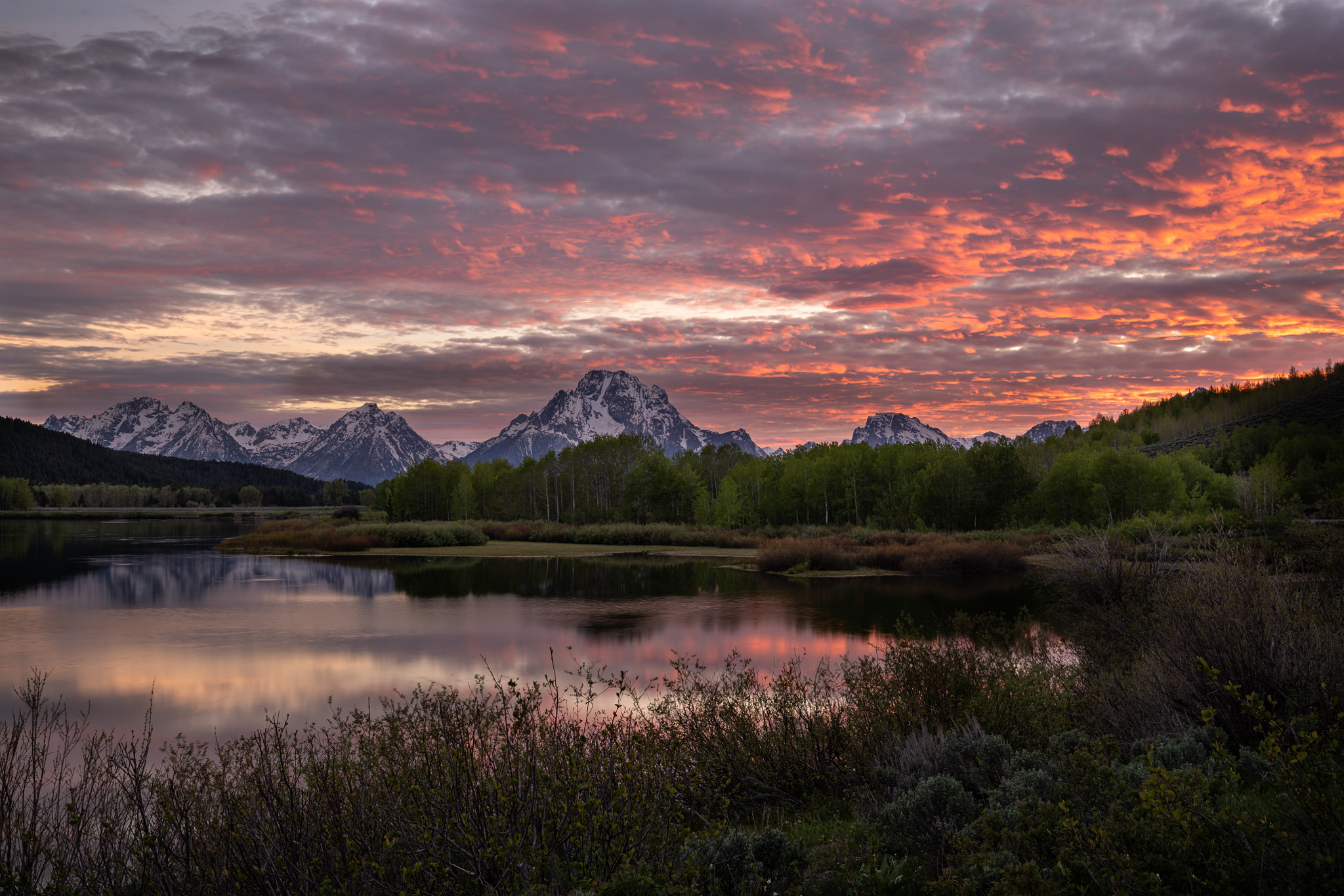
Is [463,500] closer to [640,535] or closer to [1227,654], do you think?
[640,535]

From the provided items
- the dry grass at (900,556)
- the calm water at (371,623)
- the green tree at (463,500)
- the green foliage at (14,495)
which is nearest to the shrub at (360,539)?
the calm water at (371,623)

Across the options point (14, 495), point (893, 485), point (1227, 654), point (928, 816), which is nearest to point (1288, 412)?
point (893, 485)

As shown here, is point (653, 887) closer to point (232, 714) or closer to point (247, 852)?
point (247, 852)

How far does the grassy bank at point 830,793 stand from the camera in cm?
483

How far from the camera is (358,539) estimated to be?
210ft

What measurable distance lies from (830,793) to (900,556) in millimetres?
40125

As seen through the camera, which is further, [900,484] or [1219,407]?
[1219,407]

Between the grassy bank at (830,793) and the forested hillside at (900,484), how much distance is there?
120 feet

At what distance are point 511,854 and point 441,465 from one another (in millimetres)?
106297

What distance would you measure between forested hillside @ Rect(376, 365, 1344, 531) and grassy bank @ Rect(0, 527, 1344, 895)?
36.5m

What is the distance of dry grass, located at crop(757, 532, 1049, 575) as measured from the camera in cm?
4522

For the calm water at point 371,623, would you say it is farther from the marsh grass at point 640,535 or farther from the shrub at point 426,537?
the marsh grass at point 640,535

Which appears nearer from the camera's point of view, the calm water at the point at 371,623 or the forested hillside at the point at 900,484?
the calm water at the point at 371,623

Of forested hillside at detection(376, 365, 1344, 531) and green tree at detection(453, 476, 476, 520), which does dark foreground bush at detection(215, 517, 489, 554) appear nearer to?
forested hillside at detection(376, 365, 1344, 531)
